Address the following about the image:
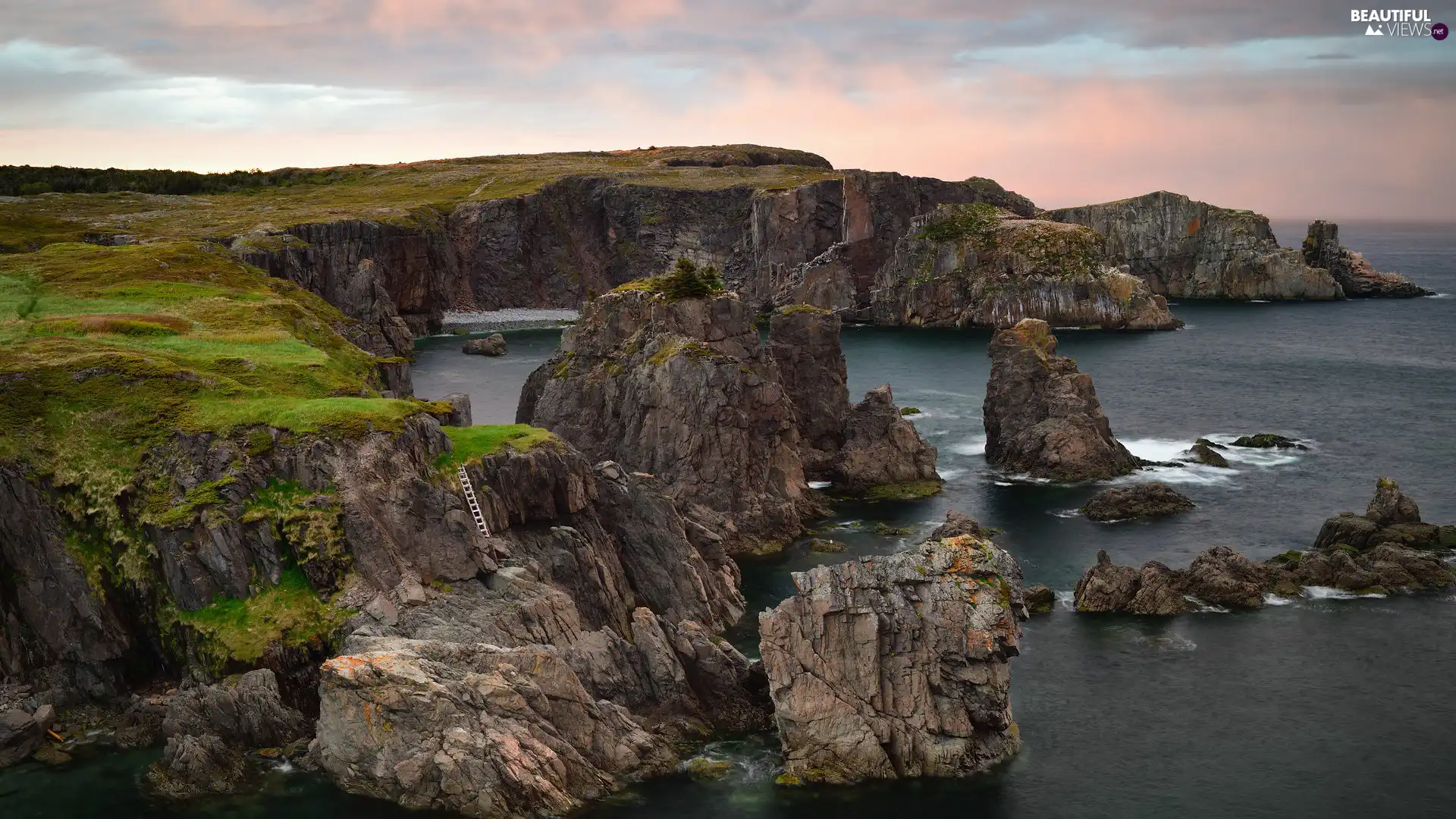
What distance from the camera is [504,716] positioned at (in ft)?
153

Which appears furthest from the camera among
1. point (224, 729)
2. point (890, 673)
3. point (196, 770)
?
point (890, 673)

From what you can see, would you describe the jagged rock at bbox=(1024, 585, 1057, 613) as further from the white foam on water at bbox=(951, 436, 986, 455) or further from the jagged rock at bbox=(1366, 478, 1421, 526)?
the white foam on water at bbox=(951, 436, 986, 455)

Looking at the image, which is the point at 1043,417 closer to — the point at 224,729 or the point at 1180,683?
the point at 1180,683

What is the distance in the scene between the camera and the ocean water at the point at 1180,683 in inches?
1874

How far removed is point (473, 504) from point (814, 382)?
43.8 metres

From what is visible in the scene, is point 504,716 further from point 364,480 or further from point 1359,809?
point 1359,809

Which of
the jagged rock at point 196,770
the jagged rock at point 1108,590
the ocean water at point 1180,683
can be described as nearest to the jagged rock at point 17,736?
the ocean water at point 1180,683

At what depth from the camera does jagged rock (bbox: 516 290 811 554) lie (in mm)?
83312

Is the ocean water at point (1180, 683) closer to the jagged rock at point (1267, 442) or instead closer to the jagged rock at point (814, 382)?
the jagged rock at point (1267, 442)

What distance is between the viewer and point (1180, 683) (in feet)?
194

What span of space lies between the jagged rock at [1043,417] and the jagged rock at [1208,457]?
598 cm

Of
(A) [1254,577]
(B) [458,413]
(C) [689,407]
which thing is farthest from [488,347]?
(A) [1254,577]

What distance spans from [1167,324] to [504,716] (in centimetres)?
16617

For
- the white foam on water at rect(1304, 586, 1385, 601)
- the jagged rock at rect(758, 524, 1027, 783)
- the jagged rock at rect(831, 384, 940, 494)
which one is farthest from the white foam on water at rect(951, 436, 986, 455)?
the jagged rock at rect(758, 524, 1027, 783)
